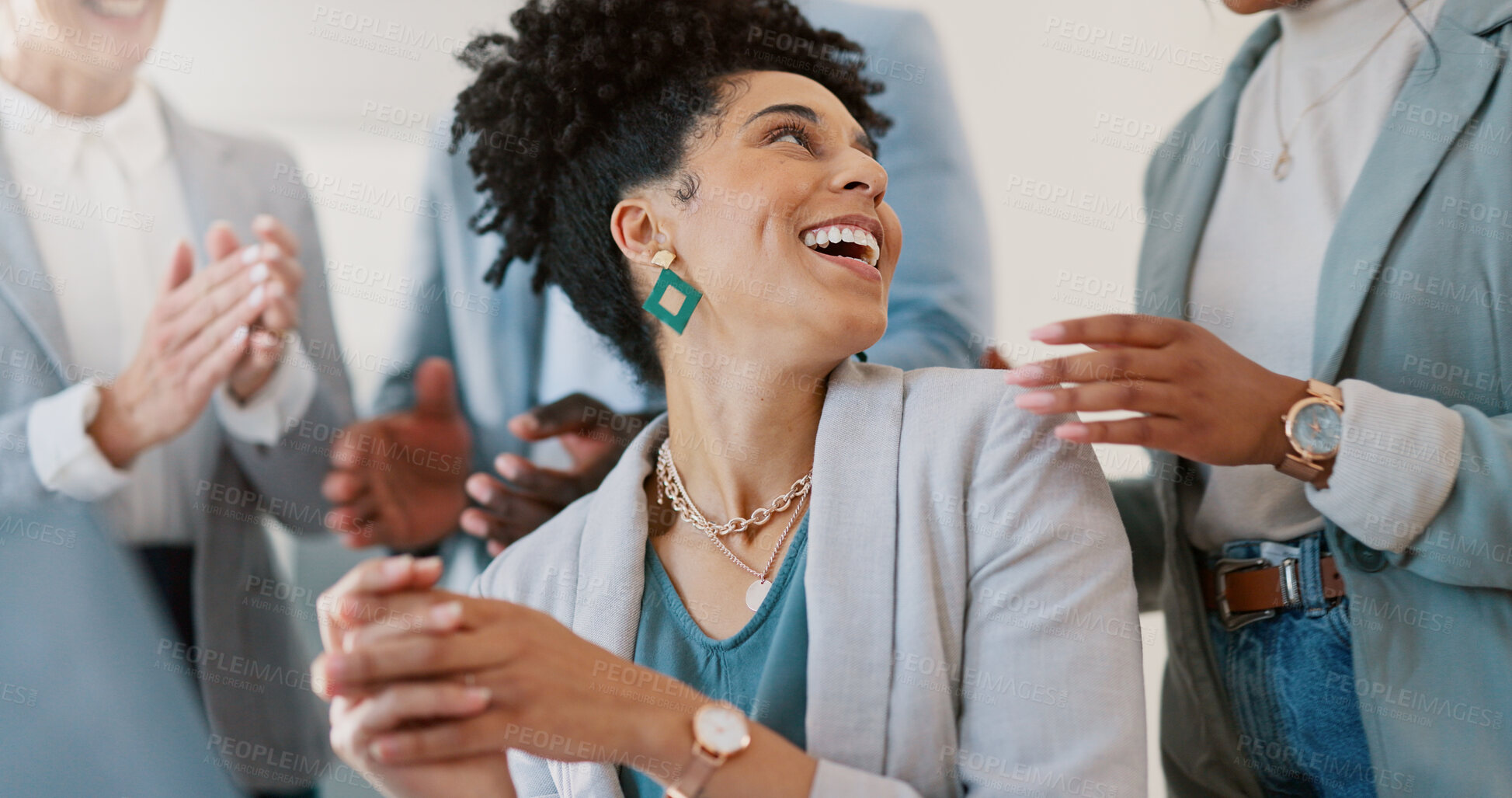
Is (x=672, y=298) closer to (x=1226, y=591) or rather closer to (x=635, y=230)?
(x=635, y=230)

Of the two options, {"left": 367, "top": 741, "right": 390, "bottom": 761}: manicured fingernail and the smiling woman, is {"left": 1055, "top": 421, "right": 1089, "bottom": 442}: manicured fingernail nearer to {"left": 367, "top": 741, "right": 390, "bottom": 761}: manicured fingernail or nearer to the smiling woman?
the smiling woman

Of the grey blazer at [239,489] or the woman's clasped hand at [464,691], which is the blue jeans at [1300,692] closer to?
the woman's clasped hand at [464,691]

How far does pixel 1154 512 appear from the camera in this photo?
1518 millimetres

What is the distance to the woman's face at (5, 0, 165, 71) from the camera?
5.14 ft

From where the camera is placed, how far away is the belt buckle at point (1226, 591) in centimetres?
126

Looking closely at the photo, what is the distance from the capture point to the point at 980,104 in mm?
1842

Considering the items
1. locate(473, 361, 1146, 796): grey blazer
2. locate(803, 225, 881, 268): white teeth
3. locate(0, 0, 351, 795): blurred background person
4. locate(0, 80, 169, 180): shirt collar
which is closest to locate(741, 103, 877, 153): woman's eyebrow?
locate(803, 225, 881, 268): white teeth

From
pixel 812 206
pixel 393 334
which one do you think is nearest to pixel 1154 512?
pixel 812 206

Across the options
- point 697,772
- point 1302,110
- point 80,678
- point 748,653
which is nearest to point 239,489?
point 80,678

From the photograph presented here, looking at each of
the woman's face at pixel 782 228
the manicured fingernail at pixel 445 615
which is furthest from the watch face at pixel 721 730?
the woman's face at pixel 782 228

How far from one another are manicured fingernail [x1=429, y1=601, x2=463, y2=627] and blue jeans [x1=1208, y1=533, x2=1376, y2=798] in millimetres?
993

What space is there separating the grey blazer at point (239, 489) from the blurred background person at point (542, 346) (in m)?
0.10

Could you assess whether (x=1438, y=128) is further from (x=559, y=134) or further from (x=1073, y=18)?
(x=559, y=134)

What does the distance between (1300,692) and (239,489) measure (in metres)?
1.62
